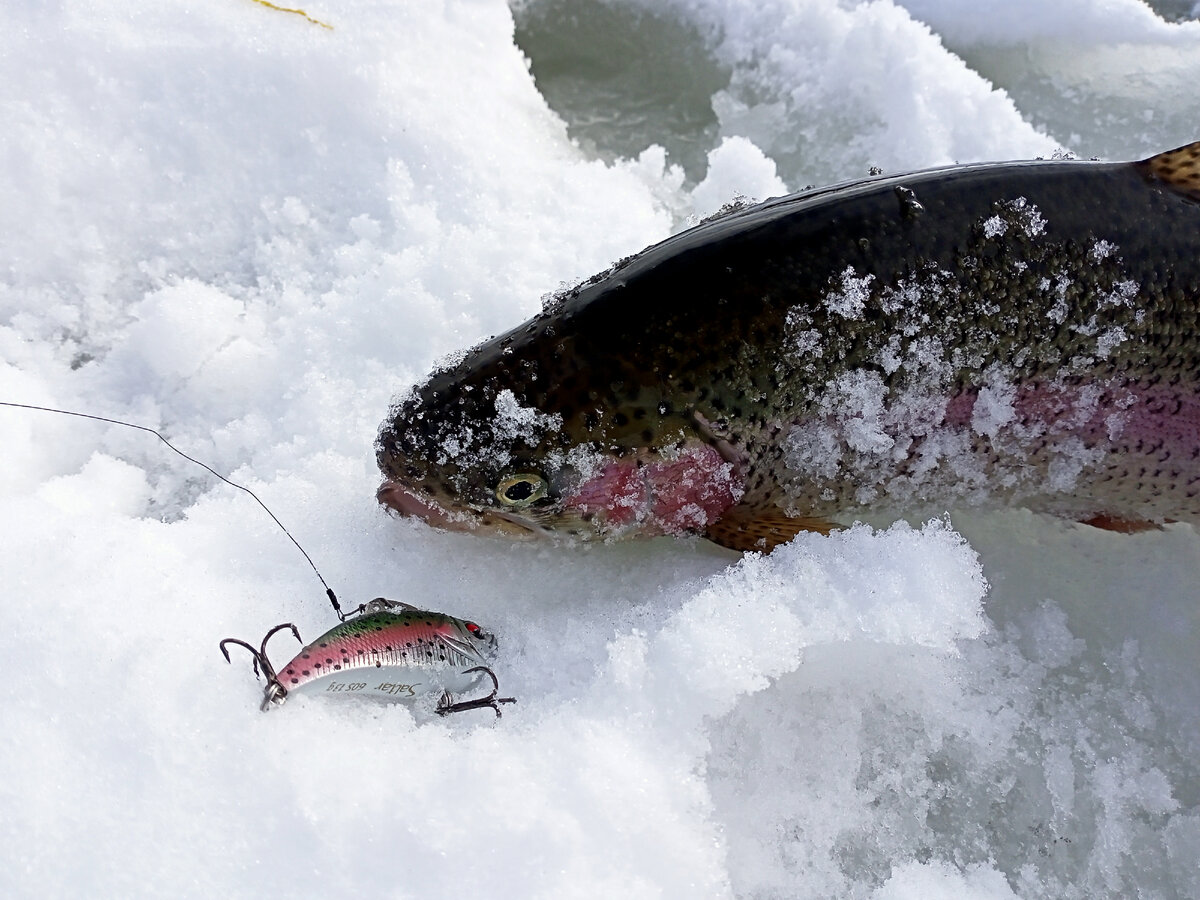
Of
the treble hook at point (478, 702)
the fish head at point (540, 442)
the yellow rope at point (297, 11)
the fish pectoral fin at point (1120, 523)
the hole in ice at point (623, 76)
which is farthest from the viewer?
the hole in ice at point (623, 76)

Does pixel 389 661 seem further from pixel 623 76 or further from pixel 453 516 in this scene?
pixel 623 76

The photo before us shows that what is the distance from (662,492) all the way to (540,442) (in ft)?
1.16

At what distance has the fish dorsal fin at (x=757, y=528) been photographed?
233 cm

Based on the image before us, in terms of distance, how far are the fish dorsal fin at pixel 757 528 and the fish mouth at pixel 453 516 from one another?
475 mm

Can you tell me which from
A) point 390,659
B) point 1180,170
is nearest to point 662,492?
point 390,659

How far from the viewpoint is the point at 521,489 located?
7.11ft

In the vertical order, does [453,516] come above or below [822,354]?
below

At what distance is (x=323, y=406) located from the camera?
2.65 metres

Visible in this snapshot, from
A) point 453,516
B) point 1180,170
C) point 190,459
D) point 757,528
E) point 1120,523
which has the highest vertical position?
point 1180,170

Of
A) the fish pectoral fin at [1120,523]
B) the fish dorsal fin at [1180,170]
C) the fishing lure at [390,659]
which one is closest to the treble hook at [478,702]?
the fishing lure at [390,659]

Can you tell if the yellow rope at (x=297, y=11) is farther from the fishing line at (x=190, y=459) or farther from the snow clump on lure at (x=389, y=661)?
the snow clump on lure at (x=389, y=661)

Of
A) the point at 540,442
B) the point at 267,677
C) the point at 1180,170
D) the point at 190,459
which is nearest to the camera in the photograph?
the point at 267,677

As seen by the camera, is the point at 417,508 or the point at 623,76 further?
the point at 623,76

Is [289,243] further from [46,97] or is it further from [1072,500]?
[1072,500]
